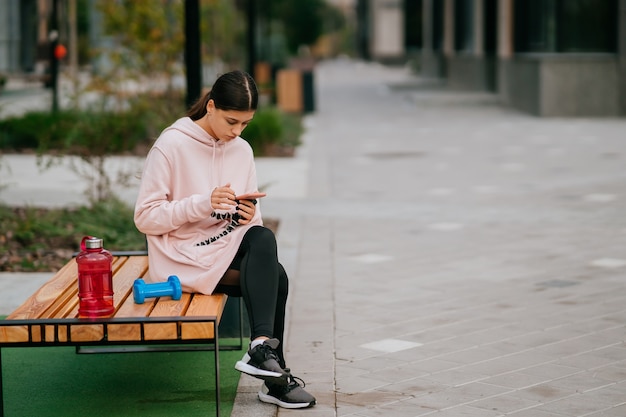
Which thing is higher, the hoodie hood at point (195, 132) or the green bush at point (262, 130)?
the hoodie hood at point (195, 132)

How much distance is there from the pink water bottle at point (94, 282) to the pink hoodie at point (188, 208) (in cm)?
44

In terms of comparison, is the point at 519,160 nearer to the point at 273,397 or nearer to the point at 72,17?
the point at 273,397

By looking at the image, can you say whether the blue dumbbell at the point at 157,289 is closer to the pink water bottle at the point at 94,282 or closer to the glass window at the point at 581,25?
the pink water bottle at the point at 94,282

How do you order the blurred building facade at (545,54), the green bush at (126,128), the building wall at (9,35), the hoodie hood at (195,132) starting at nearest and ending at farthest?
1. the hoodie hood at (195,132)
2. the green bush at (126,128)
3. the blurred building facade at (545,54)
4. the building wall at (9,35)

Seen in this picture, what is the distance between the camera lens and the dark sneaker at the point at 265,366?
15.1ft

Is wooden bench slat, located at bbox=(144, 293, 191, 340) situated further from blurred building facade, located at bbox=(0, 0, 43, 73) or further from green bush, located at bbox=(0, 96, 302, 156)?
blurred building facade, located at bbox=(0, 0, 43, 73)

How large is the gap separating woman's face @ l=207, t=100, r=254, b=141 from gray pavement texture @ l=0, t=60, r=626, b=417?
3.86ft

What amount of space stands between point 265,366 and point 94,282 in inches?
31.3

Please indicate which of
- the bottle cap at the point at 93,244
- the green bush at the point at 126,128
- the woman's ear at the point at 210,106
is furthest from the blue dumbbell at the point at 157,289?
the green bush at the point at 126,128

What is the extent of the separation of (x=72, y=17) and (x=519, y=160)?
36.1 m

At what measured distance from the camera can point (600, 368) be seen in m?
5.29

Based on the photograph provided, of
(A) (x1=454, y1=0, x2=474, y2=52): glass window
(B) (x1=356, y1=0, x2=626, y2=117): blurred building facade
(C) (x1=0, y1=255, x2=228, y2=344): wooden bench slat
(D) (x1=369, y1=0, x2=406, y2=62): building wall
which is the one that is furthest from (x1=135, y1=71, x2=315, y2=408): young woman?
(D) (x1=369, y1=0, x2=406, y2=62): building wall

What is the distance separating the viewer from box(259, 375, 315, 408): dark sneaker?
471 cm

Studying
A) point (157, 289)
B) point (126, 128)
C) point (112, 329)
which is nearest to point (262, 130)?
point (126, 128)
